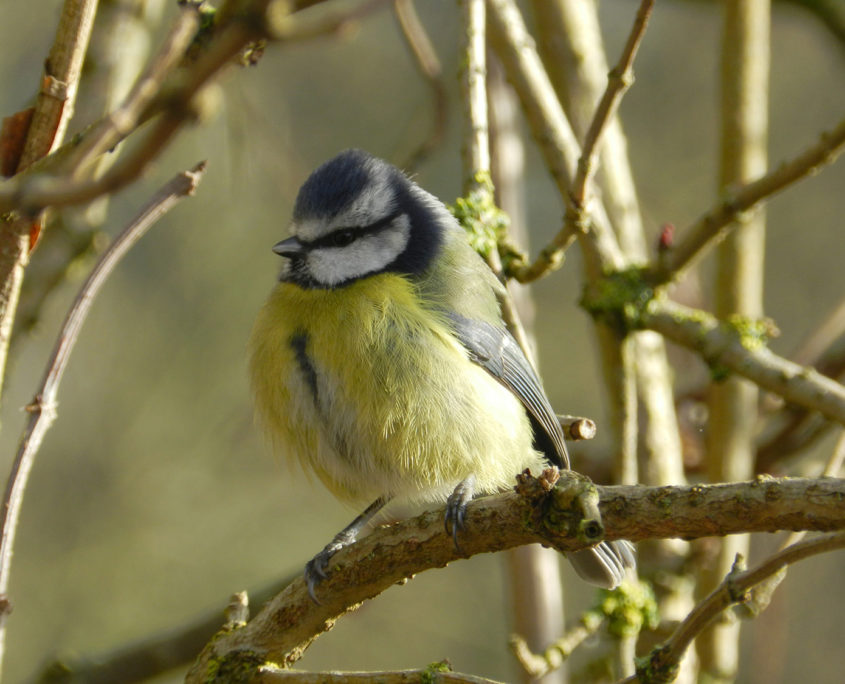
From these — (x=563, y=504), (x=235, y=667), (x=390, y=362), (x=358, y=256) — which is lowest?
(x=235, y=667)

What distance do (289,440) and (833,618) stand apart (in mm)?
4432

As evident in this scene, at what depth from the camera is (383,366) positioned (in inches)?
86.4

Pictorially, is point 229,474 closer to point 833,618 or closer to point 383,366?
point 383,366

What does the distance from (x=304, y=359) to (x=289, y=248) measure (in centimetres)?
34

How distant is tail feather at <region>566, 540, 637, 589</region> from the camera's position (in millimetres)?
2439

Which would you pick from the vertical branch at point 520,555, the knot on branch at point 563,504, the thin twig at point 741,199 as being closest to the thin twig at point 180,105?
the knot on branch at point 563,504

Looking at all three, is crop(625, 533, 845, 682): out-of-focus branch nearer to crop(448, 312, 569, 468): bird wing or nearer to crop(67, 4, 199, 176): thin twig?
crop(448, 312, 569, 468): bird wing

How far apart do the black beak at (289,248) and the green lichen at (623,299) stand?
84 cm

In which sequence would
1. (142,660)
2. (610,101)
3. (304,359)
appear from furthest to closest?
1. (142,660)
2. (304,359)
3. (610,101)

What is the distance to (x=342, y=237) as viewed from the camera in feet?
8.16

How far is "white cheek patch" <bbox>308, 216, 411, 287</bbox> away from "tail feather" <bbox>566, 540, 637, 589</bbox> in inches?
36.2

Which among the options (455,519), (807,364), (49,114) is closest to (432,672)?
(455,519)

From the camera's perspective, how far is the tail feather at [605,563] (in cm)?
244

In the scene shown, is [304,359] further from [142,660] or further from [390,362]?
[142,660]
